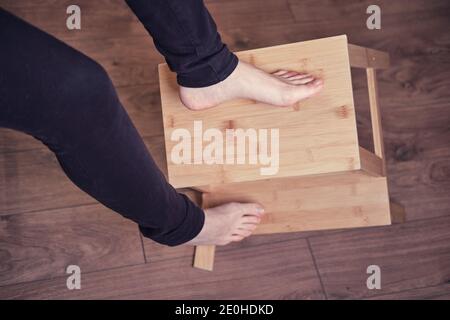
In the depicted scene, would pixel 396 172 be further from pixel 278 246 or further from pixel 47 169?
pixel 47 169

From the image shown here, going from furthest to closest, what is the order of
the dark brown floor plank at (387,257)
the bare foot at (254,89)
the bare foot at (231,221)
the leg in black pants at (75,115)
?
the dark brown floor plank at (387,257), the bare foot at (231,221), the bare foot at (254,89), the leg in black pants at (75,115)

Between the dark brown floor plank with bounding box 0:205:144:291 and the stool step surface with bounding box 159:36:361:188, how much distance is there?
1.15 feet

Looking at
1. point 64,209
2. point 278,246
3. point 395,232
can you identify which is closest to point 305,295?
point 278,246

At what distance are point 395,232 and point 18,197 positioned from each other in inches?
34.6

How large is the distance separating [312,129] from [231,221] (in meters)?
0.29

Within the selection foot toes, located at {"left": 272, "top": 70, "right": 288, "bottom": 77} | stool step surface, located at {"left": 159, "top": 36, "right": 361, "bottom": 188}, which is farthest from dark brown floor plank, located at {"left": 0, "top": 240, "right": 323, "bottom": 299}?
foot toes, located at {"left": 272, "top": 70, "right": 288, "bottom": 77}

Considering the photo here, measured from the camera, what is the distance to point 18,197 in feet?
3.92

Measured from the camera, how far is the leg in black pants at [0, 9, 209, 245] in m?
0.48

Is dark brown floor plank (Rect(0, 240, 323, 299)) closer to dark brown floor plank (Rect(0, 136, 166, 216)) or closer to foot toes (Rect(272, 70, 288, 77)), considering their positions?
dark brown floor plank (Rect(0, 136, 166, 216))

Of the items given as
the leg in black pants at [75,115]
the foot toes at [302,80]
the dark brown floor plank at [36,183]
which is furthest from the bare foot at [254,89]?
the dark brown floor plank at [36,183]

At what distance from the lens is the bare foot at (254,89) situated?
0.82 meters

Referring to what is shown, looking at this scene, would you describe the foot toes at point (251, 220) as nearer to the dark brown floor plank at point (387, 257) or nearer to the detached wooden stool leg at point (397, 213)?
the dark brown floor plank at point (387, 257)

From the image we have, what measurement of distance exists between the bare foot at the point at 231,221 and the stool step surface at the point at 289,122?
0.15 m

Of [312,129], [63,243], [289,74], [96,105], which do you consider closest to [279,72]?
[289,74]
